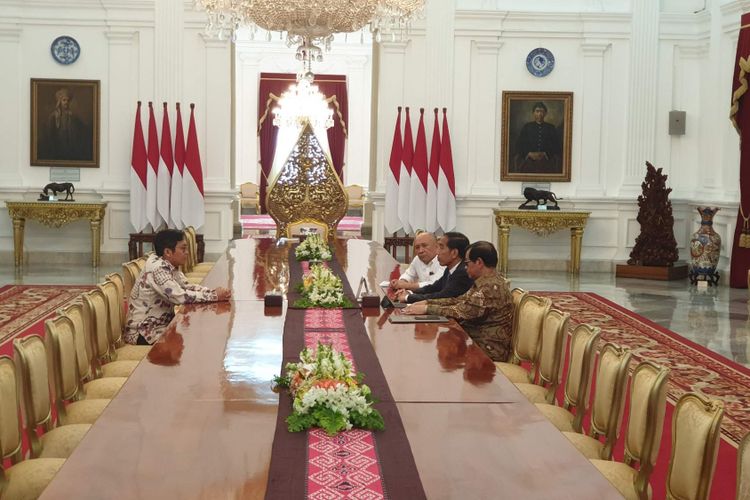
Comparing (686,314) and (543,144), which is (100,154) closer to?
(543,144)

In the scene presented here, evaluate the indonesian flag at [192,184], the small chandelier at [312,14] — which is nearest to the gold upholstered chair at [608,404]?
the small chandelier at [312,14]

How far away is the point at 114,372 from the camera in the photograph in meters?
5.59

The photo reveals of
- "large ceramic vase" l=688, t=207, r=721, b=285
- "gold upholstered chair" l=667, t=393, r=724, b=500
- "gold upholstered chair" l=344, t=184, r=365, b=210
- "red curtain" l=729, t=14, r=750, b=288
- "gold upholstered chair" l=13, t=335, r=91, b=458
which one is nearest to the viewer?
"gold upholstered chair" l=667, t=393, r=724, b=500

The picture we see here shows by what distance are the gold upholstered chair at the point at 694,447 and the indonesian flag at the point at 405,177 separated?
11247 millimetres

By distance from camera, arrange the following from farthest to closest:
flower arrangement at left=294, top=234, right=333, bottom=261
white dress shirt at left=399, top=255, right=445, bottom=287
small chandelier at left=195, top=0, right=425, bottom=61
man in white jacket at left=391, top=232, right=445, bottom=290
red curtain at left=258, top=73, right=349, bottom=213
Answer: red curtain at left=258, top=73, right=349, bottom=213, flower arrangement at left=294, top=234, right=333, bottom=261, small chandelier at left=195, top=0, right=425, bottom=61, white dress shirt at left=399, top=255, right=445, bottom=287, man in white jacket at left=391, top=232, right=445, bottom=290

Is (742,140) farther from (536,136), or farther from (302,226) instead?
(302,226)

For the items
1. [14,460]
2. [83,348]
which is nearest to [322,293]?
[83,348]

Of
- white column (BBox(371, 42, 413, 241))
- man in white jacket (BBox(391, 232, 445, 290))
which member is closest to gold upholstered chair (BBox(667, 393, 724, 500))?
man in white jacket (BBox(391, 232, 445, 290))

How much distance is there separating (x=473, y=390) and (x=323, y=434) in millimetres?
922

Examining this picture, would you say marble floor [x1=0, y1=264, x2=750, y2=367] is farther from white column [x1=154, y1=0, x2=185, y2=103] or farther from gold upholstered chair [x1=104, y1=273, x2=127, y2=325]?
gold upholstered chair [x1=104, y1=273, x2=127, y2=325]

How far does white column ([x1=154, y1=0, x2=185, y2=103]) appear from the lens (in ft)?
47.6

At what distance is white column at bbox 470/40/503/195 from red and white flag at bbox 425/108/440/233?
0.41m

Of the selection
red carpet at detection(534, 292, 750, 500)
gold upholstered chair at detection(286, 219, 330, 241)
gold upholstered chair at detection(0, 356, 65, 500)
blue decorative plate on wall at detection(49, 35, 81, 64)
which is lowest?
red carpet at detection(534, 292, 750, 500)

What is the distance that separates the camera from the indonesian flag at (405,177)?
14.7 metres
